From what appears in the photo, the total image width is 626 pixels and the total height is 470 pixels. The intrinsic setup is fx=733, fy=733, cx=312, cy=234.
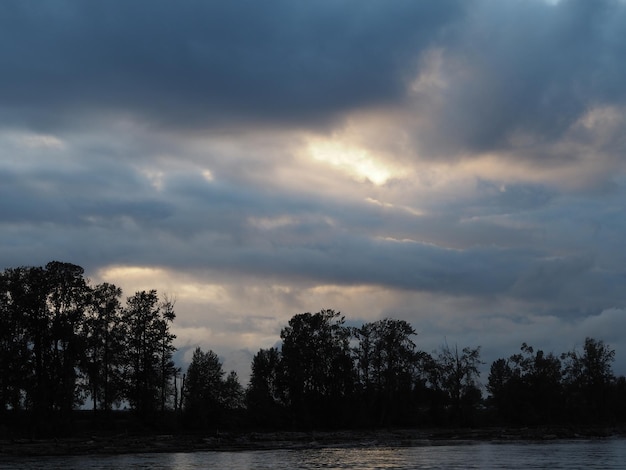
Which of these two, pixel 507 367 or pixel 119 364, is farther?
pixel 507 367

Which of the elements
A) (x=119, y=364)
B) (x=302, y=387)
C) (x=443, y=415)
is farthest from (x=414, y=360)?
(x=119, y=364)

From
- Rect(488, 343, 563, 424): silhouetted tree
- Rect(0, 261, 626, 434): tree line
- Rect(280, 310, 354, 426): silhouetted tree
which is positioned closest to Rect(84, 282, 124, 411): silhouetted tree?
Rect(0, 261, 626, 434): tree line

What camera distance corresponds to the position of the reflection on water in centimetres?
5238

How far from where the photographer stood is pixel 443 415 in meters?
128

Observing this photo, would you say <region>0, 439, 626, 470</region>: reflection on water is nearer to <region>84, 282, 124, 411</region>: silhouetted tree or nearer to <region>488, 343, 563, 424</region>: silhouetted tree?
<region>84, 282, 124, 411</region>: silhouetted tree

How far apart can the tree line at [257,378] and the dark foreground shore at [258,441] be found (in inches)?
345

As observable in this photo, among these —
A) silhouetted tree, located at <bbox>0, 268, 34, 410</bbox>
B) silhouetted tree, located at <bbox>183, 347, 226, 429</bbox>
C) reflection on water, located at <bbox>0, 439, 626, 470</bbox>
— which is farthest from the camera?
silhouetted tree, located at <bbox>183, 347, 226, 429</bbox>

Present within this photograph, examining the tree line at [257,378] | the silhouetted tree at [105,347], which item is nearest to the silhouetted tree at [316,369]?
the tree line at [257,378]

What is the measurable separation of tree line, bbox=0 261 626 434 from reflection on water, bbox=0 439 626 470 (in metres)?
25.3

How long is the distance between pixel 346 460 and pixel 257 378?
65.8m

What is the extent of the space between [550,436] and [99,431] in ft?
197

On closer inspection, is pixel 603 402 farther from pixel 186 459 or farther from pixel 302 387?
pixel 186 459

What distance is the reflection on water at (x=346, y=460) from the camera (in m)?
52.4

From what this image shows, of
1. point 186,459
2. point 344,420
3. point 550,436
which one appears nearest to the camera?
point 186,459
